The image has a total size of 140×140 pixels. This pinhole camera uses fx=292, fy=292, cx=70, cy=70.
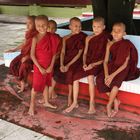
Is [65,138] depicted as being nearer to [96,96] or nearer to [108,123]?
[108,123]

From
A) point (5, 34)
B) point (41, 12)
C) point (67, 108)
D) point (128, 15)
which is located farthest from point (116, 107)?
point (41, 12)

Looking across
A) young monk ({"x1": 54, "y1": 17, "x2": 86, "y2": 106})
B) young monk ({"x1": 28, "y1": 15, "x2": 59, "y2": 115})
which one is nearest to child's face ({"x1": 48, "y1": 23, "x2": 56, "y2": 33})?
young monk ({"x1": 54, "y1": 17, "x2": 86, "y2": 106})

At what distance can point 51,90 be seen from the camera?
328cm

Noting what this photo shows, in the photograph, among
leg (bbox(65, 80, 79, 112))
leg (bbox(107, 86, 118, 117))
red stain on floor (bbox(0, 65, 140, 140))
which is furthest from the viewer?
leg (bbox(65, 80, 79, 112))

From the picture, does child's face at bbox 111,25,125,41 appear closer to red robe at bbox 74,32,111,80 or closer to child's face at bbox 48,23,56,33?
red robe at bbox 74,32,111,80

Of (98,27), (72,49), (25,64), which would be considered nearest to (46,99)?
(25,64)

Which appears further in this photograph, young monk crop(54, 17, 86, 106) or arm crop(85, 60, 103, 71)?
young monk crop(54, 17, 86, 106)

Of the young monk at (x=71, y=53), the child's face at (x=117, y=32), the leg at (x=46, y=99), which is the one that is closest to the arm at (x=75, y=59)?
the young monk at (x=71, y=53)

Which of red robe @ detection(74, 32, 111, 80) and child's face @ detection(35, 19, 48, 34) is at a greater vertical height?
child's face @ detection(35, 19, 48, 34)

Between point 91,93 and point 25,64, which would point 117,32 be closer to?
point 91,93

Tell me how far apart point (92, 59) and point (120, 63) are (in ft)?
1.05

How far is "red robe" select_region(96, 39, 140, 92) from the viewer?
2783mm

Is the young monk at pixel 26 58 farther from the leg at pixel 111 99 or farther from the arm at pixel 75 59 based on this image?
the leg at pixel 111 99

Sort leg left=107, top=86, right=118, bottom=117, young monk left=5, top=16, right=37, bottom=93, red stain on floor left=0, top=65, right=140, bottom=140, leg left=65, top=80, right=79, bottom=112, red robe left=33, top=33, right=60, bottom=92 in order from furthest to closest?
1. young monk left=5, top=16, right=37, bottom=93
2. leg left=65, top=80, right=79, bottom=112
3. red robe left=33, top=33, right=60, bottom=92
4. leg left=107, top=86, right=118, bottom=117
5. red stain on floor left=0, top=65, right=140, bottom=140
